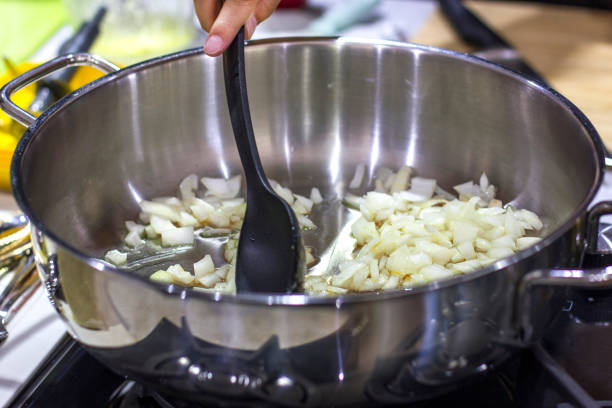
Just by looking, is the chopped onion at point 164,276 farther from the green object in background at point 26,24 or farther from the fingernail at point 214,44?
the green object in background at point 26,24

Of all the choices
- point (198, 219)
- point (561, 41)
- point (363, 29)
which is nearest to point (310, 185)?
point (198, 219)

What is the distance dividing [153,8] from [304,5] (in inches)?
12.6

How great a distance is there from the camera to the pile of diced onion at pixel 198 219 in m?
0.74

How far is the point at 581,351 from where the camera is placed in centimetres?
62

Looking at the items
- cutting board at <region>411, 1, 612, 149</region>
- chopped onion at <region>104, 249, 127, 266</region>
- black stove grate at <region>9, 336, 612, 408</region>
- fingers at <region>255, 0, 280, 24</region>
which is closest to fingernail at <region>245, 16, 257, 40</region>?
fingers at <region>255, 0, 280, 24</region>

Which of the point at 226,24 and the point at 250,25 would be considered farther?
the point at 250,25

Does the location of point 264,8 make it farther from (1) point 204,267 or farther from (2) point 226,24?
(1) point 204,267

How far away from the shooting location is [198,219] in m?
0.80

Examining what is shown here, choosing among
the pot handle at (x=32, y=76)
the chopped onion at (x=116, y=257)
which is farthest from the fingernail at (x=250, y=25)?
the chopped onion at (x=116, y=257)

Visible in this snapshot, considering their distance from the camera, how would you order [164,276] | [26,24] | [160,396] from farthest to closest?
[26,24] < [164,276] < [160,396]

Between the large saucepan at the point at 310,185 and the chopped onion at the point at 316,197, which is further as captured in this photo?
the chopped onion at the point at 316,197

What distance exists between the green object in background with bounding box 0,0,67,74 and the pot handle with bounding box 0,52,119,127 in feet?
1.95

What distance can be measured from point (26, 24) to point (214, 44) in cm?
92

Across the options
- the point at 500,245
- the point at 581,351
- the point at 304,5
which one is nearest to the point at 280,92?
the point at 500,245
